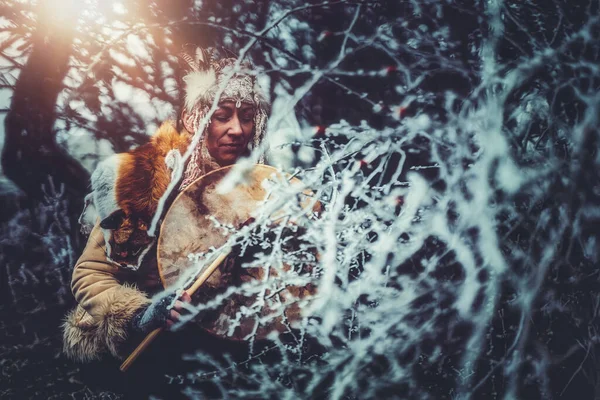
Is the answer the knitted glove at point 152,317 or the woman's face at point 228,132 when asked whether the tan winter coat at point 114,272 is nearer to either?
the knitted glove at point 152,317

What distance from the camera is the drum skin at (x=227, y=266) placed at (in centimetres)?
180

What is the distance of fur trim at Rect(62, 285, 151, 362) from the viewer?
5.77ft

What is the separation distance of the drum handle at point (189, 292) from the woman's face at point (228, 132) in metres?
0.43

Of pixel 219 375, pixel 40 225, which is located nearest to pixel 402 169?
pixel 219 375

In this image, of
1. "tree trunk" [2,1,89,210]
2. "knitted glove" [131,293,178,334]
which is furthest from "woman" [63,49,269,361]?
"tree trunk" [2,1,89,210]

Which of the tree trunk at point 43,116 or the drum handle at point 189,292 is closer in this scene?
the drum handle at point 189,292

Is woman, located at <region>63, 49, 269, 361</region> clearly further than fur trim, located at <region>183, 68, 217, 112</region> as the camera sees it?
No

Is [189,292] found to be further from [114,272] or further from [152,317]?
[114,272]

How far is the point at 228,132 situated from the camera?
1882 mm

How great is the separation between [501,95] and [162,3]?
1724 mm

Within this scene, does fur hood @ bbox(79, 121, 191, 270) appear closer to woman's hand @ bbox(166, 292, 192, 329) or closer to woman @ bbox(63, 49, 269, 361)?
woman @ bbox(63, 49, 269, 361)

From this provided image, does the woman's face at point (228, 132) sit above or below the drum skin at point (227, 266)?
above

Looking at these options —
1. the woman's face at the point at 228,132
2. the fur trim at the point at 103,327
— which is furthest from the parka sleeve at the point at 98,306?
the woman's face at the point at 228,132

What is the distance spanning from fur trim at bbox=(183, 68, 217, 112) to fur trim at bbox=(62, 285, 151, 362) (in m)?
0.89
